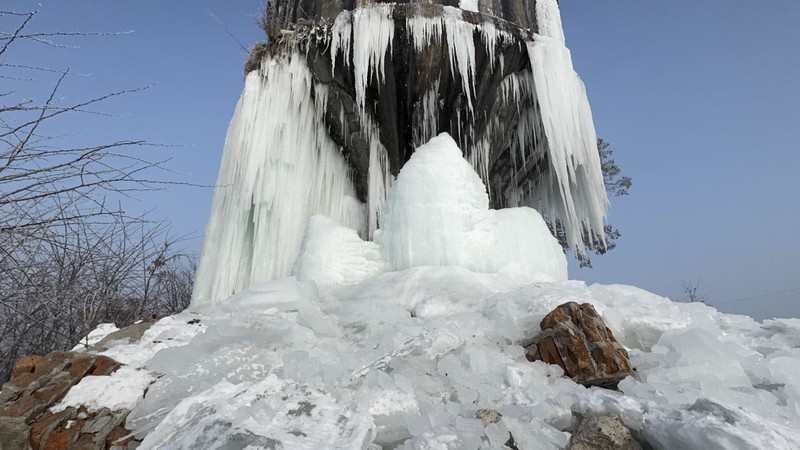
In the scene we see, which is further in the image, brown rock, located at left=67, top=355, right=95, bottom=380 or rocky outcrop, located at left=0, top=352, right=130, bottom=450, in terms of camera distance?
brown rock, located at left=67, top=355, right=95, bottom=380

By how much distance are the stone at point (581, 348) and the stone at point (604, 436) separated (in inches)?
21.3

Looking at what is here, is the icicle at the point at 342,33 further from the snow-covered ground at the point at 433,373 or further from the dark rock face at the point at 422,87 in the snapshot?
the snow-covered ground at the point at 433,373

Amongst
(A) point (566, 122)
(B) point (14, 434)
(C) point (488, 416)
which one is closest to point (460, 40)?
(A) point (566, 122)

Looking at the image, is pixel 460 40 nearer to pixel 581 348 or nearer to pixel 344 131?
pixel 344 131

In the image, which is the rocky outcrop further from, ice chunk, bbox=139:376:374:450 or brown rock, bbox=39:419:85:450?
ice chunk, bbox=139:376:374:450

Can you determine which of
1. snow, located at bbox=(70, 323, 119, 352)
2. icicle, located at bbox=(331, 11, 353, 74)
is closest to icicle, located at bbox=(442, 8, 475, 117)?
icicle, located at bbox=(331, 11, 353, 74)

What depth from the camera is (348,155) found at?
19.8 feet

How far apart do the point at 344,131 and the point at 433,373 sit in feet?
14.6

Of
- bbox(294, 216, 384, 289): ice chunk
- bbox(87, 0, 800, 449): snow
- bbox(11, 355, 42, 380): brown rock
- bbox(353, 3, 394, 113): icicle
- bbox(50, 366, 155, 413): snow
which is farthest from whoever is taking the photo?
bbox(353, 3, 394, 113): icicle

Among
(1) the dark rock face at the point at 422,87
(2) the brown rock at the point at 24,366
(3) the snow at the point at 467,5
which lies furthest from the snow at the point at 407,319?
(3) the snow at the point at 467,5

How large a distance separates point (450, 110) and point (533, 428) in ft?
15.8

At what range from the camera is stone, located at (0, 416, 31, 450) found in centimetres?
179

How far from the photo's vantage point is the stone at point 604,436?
51.3 inches

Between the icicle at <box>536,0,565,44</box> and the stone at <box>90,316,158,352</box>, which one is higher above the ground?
the icicle at <box>536,0,565,44</box>
